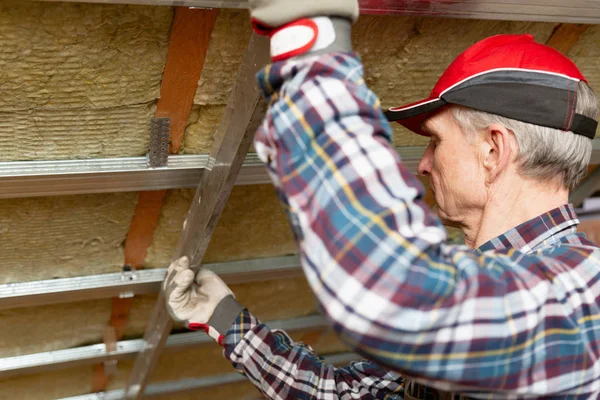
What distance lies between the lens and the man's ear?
120 cm

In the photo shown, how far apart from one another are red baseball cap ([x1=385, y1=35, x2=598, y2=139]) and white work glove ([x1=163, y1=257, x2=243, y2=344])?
944mm

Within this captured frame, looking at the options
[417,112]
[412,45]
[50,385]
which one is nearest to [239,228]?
[412,45]

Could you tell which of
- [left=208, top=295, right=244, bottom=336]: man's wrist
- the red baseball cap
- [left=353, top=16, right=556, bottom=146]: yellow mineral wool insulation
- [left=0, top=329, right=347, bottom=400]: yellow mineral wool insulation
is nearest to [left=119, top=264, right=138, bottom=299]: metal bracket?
[left=208, top=295, right=244, bottom=336]: man's wrist

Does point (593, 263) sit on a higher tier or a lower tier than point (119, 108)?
lower

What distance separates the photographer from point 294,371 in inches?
65.9

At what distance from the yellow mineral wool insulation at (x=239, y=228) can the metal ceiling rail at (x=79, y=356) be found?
600mm

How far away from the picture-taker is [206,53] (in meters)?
1.48

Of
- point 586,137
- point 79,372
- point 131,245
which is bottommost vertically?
point 79,372

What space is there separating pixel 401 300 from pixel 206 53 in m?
0.85

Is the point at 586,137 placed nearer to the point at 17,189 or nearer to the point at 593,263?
the point at 593,263

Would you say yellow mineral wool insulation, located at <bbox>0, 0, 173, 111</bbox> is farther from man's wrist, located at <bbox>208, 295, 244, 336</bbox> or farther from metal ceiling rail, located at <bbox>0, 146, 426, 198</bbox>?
man's wrist, located at <bbox>208, 295, 244, 336</bbox>

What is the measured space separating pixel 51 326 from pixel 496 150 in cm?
201

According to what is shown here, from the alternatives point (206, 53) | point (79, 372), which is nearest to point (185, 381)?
point (79, 372)

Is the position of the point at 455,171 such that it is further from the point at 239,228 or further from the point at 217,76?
the point at 239,228
